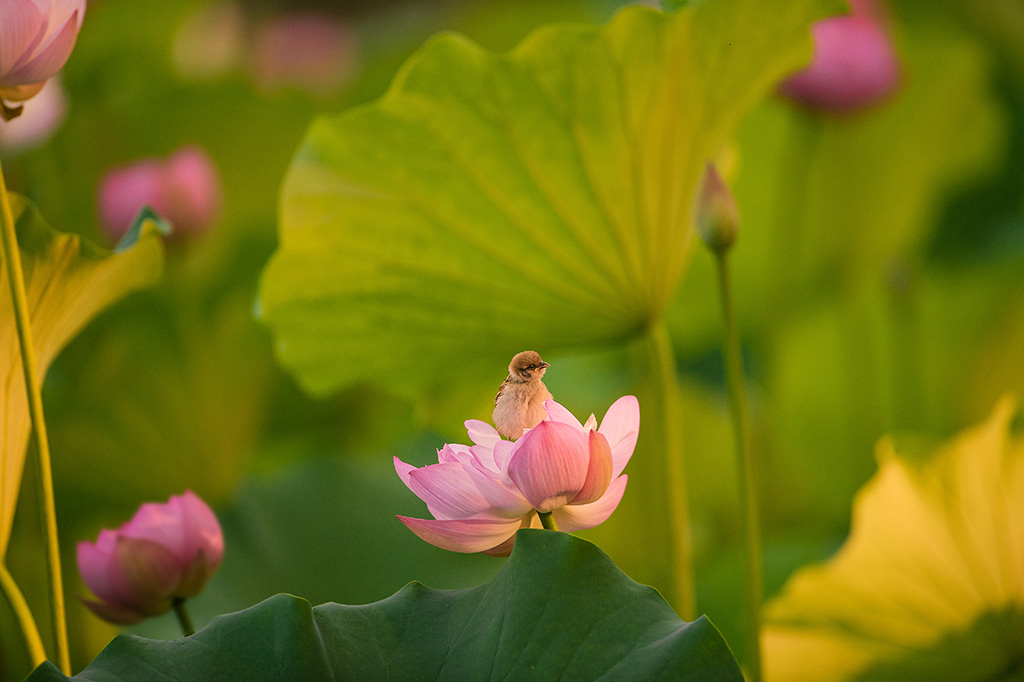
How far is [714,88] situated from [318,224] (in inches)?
9.1

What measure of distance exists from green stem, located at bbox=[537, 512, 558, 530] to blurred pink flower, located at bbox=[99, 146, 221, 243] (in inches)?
18.3

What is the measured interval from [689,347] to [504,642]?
84 cm

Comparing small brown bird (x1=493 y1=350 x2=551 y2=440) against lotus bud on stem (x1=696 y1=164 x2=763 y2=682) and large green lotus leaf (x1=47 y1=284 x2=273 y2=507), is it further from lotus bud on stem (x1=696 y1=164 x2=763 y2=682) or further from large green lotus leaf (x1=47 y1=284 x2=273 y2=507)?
large green lotus leaf (x1=47 y1=284 x2=273 y2=507)

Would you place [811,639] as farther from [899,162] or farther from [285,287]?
[899,162]

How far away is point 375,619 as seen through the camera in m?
0.29

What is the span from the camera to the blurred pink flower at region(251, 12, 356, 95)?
161 centimetres

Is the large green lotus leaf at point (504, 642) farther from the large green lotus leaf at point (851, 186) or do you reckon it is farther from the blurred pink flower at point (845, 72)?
the large green lotus leaf at point (851, 186)

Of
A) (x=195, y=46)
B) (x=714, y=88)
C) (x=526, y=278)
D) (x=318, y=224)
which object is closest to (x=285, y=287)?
(x=318, y=224)

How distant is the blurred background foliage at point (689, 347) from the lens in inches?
29.0

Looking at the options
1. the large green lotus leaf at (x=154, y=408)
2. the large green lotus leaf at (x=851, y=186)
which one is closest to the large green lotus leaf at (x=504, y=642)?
the large green lotus leaf at (x=154, y=408)

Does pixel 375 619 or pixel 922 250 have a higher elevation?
pixel 375 619

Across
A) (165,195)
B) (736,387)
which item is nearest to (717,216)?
→ (736,387)

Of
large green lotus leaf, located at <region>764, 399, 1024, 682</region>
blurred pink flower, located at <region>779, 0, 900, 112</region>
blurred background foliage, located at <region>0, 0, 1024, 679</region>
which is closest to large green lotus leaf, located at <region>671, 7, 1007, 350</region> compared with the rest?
blurred background foliage, located at <region>0, 0, 1024, 679</region>

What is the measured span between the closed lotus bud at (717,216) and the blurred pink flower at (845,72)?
359 mm
